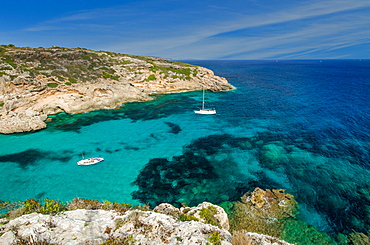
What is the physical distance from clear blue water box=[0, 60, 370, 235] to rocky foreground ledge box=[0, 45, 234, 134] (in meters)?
5.11

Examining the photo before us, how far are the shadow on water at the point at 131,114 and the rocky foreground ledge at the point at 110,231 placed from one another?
3125cm

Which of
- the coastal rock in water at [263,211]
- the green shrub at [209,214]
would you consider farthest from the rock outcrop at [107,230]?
the coastal rock in water at [263,211]

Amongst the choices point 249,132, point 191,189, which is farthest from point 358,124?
point 191,189

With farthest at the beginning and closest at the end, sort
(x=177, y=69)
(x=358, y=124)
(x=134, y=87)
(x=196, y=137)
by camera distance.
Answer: (x=177, y=69) < (x=134, y=87) < (x=358, y=124) < (x=196, y=137)

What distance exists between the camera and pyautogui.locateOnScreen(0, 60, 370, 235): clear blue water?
21.9 meters

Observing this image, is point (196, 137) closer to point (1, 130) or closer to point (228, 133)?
point (228, 133)

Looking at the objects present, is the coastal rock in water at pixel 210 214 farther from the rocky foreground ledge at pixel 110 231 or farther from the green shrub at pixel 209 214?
the rocky foreground ledge at pixel 110 231

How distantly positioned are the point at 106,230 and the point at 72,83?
5836 centimetres

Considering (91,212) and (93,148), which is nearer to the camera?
(91,212)

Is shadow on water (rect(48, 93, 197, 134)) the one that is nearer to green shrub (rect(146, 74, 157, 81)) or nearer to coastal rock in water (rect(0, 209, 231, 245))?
green shrub (rect(146, 74, 157, 81))

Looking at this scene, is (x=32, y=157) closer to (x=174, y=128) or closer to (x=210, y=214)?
(x=174, y=128)

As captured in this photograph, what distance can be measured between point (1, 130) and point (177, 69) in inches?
2668

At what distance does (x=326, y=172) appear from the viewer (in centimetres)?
2489

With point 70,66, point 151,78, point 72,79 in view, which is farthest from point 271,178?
point 70,66
